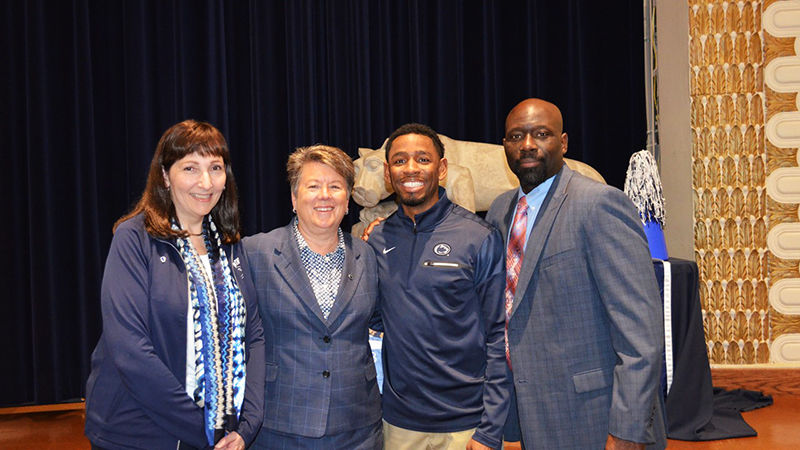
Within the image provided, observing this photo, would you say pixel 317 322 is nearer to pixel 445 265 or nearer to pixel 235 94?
pixel 445 265

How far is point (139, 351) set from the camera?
→ 5.00 feet

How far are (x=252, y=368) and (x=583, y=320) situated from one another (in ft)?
3.00

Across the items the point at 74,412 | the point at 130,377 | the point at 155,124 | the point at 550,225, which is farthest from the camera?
the point at 155,124

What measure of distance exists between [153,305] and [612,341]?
120 centimetres

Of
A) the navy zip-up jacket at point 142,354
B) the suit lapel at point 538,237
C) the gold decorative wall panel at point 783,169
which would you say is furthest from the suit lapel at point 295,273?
the gold decorative wall panel at point 783,169

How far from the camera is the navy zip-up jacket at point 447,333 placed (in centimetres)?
192

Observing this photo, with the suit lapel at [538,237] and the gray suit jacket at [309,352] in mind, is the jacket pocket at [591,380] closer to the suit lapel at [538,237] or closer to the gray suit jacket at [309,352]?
the suit lapel at [538,237]

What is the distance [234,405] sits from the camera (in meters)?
1.69

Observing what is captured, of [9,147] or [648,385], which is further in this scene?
[9,147]

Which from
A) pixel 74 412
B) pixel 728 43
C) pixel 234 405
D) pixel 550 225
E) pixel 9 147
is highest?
pixel 728 43

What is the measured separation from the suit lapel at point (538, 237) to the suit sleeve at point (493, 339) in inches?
3.6

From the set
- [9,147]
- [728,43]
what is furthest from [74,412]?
[728,43]

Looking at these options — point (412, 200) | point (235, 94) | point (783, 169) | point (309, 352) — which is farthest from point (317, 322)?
point (783, 169)

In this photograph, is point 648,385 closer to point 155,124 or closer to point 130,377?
point 130,377
